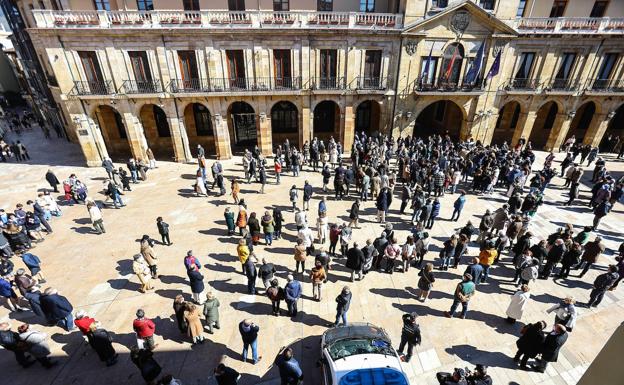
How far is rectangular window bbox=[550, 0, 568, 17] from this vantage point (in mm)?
21625

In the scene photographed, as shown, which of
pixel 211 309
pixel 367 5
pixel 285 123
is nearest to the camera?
pixel 211 309

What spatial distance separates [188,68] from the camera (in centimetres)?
1967

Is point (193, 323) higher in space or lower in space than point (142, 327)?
lower

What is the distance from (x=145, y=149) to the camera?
21391 millimetres

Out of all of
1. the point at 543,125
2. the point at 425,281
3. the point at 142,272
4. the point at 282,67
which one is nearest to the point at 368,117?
the point at 282,67

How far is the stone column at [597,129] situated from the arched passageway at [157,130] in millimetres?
32909

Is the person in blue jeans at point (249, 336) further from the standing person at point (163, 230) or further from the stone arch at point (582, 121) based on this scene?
the stone arch at point (582, 121)

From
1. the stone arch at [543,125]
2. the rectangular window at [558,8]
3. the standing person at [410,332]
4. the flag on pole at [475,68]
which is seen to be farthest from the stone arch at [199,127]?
the stone arch at [543,125]

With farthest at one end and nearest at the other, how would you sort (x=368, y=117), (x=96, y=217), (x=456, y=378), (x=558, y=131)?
(x=368, y=117) → (x=558, y=131) → (x=96, y=217) → (x=456, y=378)

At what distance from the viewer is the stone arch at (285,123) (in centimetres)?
2452

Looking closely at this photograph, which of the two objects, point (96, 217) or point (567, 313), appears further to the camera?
point (96, 217)

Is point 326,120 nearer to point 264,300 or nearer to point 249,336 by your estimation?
point 264,300

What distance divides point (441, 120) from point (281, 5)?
1734cm

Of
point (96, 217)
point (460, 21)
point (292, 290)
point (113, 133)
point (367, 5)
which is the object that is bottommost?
point (292, 290)
